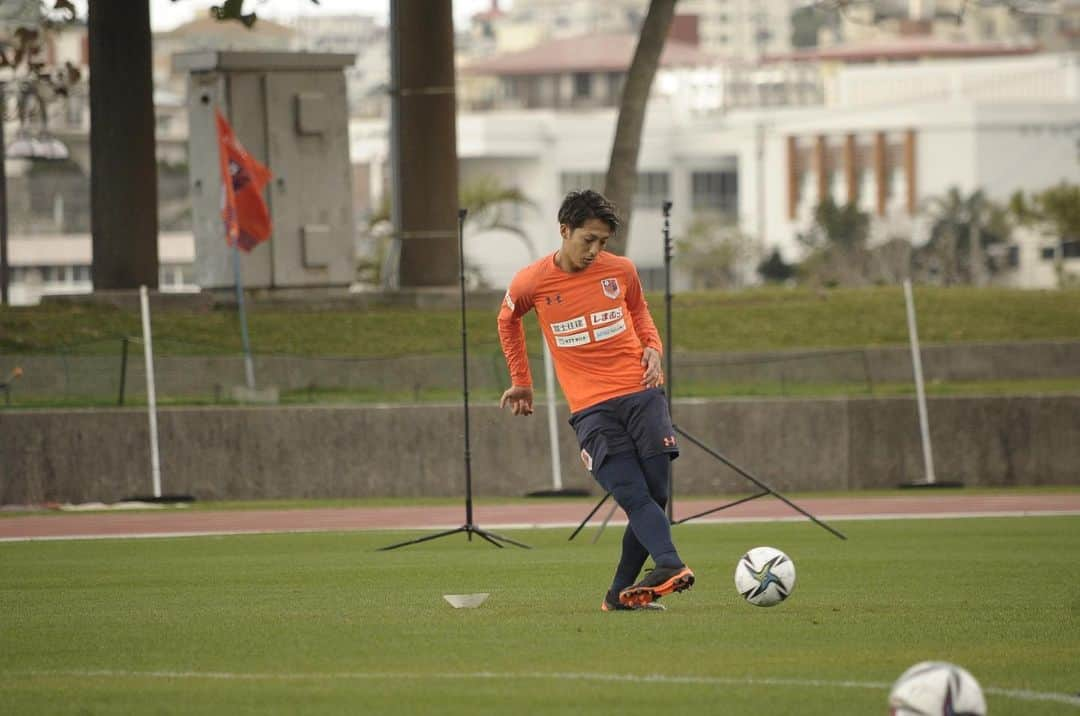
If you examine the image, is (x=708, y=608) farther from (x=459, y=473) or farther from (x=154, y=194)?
(x=154, y=194)

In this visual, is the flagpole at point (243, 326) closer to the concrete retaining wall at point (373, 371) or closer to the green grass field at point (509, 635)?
the concrete retaining wall at point (373, 371)

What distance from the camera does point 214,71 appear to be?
30203 millimetres

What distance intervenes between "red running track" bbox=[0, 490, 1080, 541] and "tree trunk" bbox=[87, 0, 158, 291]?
912 cm

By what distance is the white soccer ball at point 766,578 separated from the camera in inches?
454

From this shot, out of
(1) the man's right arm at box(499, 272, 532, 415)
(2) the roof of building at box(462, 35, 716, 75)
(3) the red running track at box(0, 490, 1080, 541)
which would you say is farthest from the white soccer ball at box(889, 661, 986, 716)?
(2) the roof of building at box(462, 35, 716, 75)

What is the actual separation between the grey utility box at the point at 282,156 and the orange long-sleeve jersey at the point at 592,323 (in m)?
19.1

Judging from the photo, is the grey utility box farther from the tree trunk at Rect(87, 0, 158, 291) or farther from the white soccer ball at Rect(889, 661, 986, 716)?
the white soccer ball at Rect(889, 661, 986, 716)

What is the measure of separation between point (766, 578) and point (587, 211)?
202 cm

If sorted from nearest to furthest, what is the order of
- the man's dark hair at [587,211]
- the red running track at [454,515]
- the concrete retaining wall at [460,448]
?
the man's dark hair at [587,211]
the red running track at [454,515]
the concrete retaining wall at [460,448]

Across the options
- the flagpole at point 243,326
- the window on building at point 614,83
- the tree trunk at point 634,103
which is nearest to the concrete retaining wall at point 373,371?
the flagpole at point 243,326

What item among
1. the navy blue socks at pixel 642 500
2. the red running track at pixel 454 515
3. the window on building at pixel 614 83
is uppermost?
the window on building at pixel 614 83

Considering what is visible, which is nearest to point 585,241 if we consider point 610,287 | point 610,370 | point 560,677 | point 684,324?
point 610,287

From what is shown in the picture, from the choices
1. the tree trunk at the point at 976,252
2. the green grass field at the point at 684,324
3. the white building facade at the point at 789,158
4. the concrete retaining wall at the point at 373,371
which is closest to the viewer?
the concrete retaining wall at the point at 373,371

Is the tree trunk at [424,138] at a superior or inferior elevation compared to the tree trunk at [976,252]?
superior
